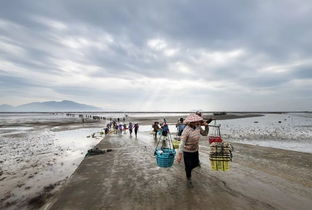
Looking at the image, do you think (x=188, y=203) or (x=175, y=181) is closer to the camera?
(x=188, y=203)

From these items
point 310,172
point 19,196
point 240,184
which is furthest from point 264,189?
point 19,196

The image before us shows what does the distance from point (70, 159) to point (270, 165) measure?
1183cm

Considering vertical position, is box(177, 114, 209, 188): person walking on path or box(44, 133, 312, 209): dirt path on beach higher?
box(177, 114, 209, 188): person walking on path

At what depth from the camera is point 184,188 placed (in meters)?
6.11

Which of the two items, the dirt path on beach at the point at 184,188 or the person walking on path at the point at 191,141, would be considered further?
the person walking on path at the point at 191,141

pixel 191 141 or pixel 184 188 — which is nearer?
pixel 191 141

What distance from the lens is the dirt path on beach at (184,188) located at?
5.08 meters

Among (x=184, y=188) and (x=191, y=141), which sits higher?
(x=191, y=141)

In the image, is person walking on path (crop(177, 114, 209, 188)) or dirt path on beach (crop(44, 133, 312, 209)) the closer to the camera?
dirt path on beach (crop(44, 133, 312, 209))

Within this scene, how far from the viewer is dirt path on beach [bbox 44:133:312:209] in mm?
5078

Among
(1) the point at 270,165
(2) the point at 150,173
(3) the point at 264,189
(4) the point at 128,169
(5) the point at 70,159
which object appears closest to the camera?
(3) the point at 264,189

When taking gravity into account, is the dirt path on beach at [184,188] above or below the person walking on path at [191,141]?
below

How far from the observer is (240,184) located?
21.4 ft

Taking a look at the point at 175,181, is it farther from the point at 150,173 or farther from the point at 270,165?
the point at 270,165
